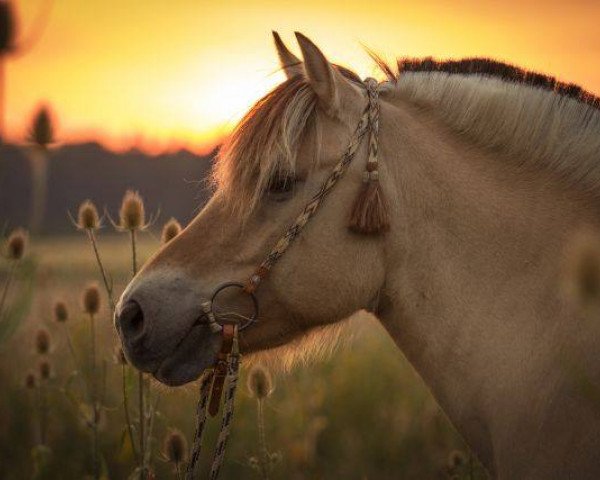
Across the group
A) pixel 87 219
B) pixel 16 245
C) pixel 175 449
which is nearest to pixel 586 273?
pixel 175 449

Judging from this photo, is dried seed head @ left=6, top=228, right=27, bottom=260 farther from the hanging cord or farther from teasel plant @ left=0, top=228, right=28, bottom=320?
the hanging cord

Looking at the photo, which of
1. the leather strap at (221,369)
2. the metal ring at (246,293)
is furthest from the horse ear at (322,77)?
the leather strap at (221,369)

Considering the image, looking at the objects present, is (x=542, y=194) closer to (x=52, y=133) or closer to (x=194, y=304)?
(x=194, y=304)

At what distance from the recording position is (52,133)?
3.63m

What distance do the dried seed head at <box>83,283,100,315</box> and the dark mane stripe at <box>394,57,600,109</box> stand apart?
2.52 meters

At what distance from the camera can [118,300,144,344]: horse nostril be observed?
10.4ft

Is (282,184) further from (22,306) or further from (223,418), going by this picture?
(22,306)

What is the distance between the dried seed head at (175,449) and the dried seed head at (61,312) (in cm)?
145

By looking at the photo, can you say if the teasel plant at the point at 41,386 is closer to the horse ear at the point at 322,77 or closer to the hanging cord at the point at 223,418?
the hanging cord at the point at 223,418

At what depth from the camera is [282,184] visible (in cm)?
328

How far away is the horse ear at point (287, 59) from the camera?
3.66 m

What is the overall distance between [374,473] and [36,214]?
408 centimetres

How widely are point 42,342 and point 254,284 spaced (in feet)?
8.81

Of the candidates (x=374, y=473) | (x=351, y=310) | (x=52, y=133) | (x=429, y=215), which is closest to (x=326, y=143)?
(x=429, y=215)
